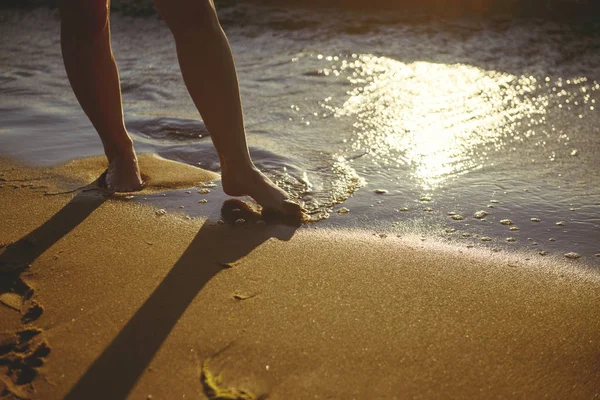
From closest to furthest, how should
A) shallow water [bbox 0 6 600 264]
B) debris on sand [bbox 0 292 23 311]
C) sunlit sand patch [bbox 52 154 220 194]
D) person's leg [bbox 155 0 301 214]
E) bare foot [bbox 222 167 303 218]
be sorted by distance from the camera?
debris on sand [bbox 0 292 23 311] < person's leg [bbox 155 0 301 214] < bare foot [bbox 222 167 303 218] < shallow water [bbox 0 6 600 264] < sunlit sand patch [bbox 52 154 220 194]

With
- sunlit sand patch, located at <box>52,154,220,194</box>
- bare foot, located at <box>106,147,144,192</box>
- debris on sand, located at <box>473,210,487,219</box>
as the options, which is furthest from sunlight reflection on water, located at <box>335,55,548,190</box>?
bare foot, located at <box>106,147,144,192</box>

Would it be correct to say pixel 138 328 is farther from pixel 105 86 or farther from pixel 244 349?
pixel 105 86

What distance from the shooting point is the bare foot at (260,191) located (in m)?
2.04

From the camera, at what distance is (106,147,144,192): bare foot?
225cm

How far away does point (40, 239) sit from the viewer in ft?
6.01

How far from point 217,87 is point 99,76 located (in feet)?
1.78

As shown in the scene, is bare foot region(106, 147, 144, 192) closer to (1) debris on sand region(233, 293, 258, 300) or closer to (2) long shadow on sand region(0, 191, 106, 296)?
(2) long shadow on sand region(0, 191, 106, 296)

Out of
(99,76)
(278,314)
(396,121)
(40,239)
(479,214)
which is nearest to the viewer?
(278,314)

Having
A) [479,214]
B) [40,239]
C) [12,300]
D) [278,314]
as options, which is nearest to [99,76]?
[40,239]

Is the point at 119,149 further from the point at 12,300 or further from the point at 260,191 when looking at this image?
the point at 12,300

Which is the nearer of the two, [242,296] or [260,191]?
[242,296]

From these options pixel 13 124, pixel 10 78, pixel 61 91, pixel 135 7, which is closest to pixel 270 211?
pixel 13 124

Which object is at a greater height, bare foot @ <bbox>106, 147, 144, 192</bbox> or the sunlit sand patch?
bare foot @ <bbox>106, 147, 144, 192</bbox>

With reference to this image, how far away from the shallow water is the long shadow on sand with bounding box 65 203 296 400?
21cm
